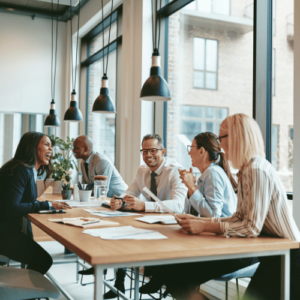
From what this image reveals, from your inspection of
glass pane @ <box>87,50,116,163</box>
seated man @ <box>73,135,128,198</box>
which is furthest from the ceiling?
seated man @ <box>73,135,128,198</box>

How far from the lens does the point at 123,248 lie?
1623 mm

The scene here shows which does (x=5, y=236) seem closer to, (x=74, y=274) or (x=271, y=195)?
(x=271, y=195)

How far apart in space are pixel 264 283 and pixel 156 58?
1647 mm

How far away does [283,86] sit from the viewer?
3.28 m

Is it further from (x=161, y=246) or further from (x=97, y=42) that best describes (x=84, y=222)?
(x=97, y=42)

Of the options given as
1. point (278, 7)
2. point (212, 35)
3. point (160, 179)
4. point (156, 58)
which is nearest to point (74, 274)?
point (160, 179)

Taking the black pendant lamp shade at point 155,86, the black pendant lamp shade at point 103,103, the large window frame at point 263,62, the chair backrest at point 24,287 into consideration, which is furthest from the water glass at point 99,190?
the large window frame at point 263,62

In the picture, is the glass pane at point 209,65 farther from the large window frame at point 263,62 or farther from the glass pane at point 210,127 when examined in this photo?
the large window frame at point 263,62

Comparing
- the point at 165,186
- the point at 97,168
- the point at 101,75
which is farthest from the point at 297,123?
the point at 101,75

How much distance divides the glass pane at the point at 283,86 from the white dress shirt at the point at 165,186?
86 cm

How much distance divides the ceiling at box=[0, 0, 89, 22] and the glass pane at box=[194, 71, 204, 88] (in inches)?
144

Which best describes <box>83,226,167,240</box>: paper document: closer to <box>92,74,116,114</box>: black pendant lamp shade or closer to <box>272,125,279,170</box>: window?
<box>272,125,279,170</box>: window

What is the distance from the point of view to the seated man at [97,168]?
181 inches

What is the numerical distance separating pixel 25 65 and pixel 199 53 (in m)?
4.54
